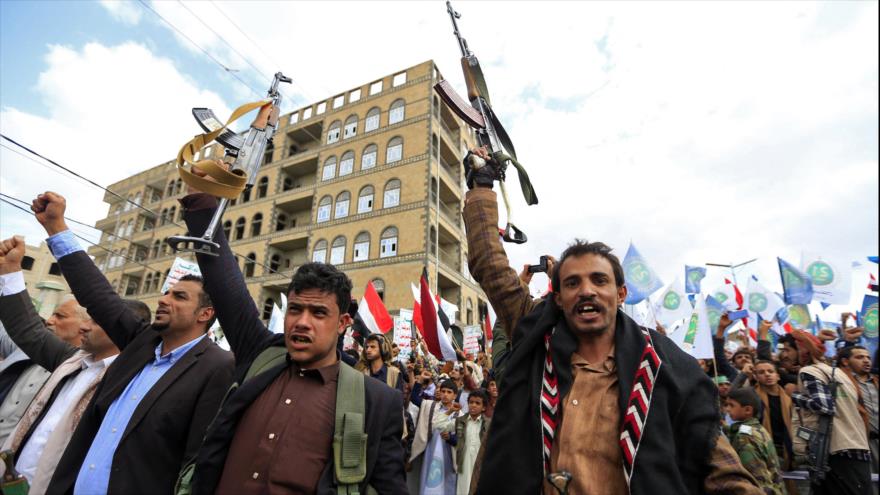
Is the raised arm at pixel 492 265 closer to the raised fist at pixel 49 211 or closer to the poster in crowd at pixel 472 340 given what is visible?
the raised fist at pixel 49 211

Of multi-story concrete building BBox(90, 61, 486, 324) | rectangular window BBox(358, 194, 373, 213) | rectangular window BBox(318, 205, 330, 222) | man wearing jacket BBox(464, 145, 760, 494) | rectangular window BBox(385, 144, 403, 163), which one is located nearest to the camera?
man wearing jacket BBox(464, 145, 760, 494)

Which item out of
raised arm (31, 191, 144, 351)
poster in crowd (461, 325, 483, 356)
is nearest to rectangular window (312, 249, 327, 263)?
poster in crowd (461, 325, 483, 356)

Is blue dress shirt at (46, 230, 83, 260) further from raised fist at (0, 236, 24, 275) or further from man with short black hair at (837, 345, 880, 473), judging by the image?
man with short black hair at (837, 345, 880, 473)

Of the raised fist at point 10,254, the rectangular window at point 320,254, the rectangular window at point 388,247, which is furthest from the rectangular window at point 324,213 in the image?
the raised fist at point 10,254

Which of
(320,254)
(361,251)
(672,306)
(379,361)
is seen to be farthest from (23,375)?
(320,254)

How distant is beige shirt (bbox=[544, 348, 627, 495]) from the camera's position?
1.51 m

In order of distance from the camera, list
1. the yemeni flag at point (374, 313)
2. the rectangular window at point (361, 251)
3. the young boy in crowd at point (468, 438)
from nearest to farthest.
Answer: the young boy in crowd at point (468, 438) < the yemeni flag at point (374, 313) < the rectangular window at point (361, 251)

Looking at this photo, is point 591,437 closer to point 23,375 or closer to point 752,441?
point 752,441

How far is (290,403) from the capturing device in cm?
189

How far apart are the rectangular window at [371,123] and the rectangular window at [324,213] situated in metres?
5.69

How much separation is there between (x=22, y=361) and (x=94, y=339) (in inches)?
53.0

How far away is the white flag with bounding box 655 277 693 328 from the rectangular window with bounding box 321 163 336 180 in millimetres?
21190

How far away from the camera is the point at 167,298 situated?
2670 millimetres

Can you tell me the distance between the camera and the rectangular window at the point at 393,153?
1003 inches
